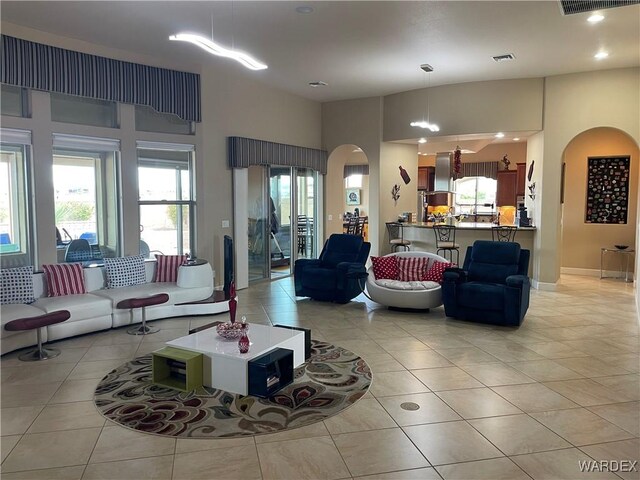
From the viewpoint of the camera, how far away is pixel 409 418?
3.44 m

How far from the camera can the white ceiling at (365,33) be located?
16.5 ft

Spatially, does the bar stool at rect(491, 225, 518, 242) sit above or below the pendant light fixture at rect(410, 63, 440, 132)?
below

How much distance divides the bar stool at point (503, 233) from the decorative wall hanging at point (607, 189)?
202cm

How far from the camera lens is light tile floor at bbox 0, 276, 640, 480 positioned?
2836mm

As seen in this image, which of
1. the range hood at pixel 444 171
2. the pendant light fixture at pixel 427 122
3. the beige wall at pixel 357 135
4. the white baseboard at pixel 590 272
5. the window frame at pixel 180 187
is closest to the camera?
the window frame at pixel 180 187

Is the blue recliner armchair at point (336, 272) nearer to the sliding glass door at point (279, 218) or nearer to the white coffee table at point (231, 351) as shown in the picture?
the sliding glass door at point (279, 218)

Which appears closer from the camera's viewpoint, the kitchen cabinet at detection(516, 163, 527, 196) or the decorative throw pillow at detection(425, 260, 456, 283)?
the decorative throw pillow at detection(425, 260, 456, 283)

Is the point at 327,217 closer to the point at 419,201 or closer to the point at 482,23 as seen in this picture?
the point at 419,201

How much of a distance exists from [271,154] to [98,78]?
10.6 feet

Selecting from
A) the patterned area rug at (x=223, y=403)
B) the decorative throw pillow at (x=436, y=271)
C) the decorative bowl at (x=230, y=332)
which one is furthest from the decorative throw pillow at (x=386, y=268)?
the decorative bowl at (x=230, y=332)

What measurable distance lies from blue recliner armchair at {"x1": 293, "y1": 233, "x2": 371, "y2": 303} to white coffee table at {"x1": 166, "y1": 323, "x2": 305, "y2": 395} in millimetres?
2350

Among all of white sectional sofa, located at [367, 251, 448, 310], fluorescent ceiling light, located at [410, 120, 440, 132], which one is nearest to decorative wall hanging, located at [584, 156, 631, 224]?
fluorescent ceiling light, located at [410, 120, 440, 132]

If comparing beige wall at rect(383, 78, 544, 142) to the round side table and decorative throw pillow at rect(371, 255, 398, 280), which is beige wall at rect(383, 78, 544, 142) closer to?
the round side table

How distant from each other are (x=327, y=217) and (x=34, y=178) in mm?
5940
